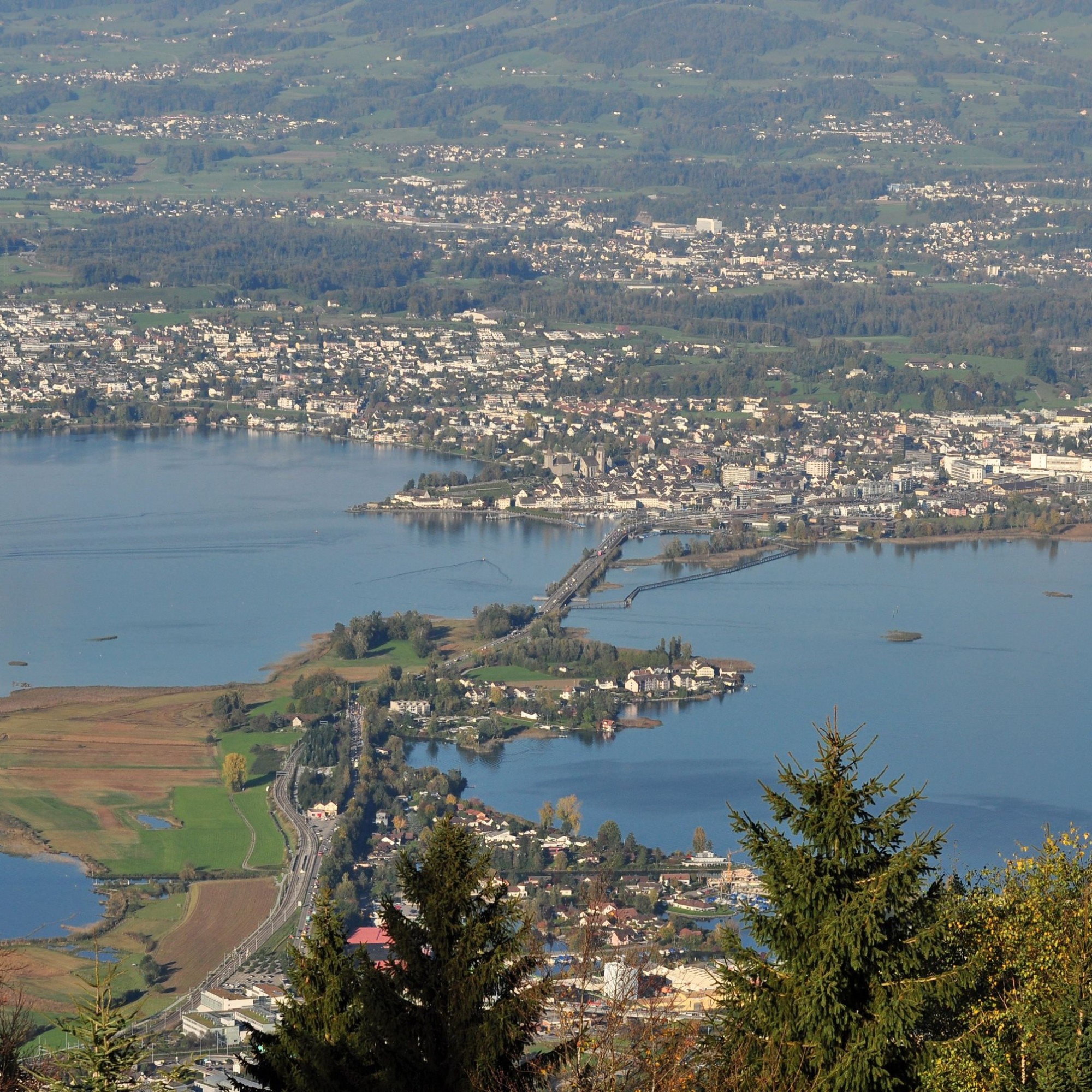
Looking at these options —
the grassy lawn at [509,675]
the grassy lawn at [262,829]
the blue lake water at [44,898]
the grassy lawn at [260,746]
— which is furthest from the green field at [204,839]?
the grassy lawn at [509,675]

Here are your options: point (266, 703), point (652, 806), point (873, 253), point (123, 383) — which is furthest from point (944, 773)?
point (873, 253)

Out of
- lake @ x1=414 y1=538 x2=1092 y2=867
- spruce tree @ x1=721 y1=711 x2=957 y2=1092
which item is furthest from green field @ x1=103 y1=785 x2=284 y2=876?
spruce tree @ x1=721 y1=711 x2=957 y2=1092

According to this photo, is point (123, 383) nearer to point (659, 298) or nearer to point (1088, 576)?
point (659, 298)

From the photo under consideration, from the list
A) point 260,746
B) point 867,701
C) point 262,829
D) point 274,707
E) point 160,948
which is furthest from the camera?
point 867,701

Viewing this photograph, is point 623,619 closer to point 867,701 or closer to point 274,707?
point 867,701

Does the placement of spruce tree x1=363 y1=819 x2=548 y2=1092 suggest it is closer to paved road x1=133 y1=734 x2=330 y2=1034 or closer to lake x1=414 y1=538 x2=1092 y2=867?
paved road x1=133 y1=734 x2=330 y2=1034

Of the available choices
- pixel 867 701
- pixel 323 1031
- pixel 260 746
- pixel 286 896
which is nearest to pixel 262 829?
pixel 286 896
